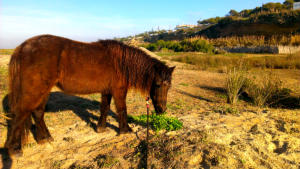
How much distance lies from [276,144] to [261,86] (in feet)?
10.6

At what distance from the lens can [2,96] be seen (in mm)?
5637

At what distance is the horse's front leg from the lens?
3.98 m

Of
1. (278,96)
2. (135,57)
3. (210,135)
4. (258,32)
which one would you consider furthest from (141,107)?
(258,32)

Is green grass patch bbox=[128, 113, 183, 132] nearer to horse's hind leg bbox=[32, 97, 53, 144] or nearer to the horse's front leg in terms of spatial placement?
the horse's front leg

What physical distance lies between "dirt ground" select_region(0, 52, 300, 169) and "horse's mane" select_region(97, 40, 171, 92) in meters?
1.07

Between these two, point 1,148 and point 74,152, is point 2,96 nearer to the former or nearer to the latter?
point 1,148

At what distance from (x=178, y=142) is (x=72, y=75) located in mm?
2246

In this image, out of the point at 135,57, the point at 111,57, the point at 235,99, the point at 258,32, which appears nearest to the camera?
the point at 111,57

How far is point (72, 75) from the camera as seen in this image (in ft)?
11.5

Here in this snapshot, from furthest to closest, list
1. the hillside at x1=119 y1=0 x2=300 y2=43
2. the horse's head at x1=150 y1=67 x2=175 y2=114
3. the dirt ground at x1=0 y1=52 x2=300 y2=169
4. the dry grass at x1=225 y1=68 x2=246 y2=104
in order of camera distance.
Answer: the hillside at x1=119 y1=0 x2=300 y2=43 < the dry grass at x1=225 y1=68 x2=246 y2=104 < the horse's head at x1=150 y1=67 x2=175 y2=114 < the dirt ground at x1=0 y1=52 x2=300 y2=169

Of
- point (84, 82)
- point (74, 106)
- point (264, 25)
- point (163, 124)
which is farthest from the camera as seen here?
point (264, 25)

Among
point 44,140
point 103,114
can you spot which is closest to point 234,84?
point 103,114

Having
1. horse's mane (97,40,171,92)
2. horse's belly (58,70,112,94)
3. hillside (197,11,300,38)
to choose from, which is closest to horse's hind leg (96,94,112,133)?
horse's belly (58,70,112,94)

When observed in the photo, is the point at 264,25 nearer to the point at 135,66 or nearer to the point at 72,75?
the point at 135,66
